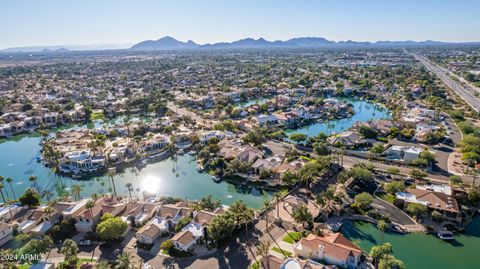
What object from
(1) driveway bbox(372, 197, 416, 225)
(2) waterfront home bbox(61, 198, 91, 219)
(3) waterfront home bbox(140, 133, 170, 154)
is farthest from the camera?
(3) waterfront home bbox(140, 133, 170, 154)

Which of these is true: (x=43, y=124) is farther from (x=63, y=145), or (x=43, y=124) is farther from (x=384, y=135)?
(x=384, y=135)

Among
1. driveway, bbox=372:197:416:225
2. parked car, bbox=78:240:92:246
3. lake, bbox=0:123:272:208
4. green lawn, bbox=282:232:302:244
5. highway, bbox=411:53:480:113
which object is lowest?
lake, bbox=0:123:272:208

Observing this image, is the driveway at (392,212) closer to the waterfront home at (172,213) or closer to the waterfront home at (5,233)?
the waterfront home at (172,213)

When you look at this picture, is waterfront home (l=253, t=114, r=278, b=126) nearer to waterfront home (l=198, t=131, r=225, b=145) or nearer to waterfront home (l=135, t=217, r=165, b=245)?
waterfront home (l=198, t=131, r=225, b=145)

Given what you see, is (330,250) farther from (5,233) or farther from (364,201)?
(5,233)

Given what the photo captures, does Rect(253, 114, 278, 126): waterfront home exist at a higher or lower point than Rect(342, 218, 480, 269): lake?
higher

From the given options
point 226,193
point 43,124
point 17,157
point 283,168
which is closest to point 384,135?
point 283,168

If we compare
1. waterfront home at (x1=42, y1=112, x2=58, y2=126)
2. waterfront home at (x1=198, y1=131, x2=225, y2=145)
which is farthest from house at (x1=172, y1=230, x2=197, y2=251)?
waterfront home at (x1=42, y1=112, x2=58, y2=126)

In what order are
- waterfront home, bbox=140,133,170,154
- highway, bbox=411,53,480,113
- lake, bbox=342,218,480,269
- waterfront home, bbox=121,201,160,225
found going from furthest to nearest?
highway, bbox=411,53,480,113 → waterfront home, bbox=140,133,170,154 → waterfront home, bbox=121,201,160,225 → lake, bbox=342,218,480,269
